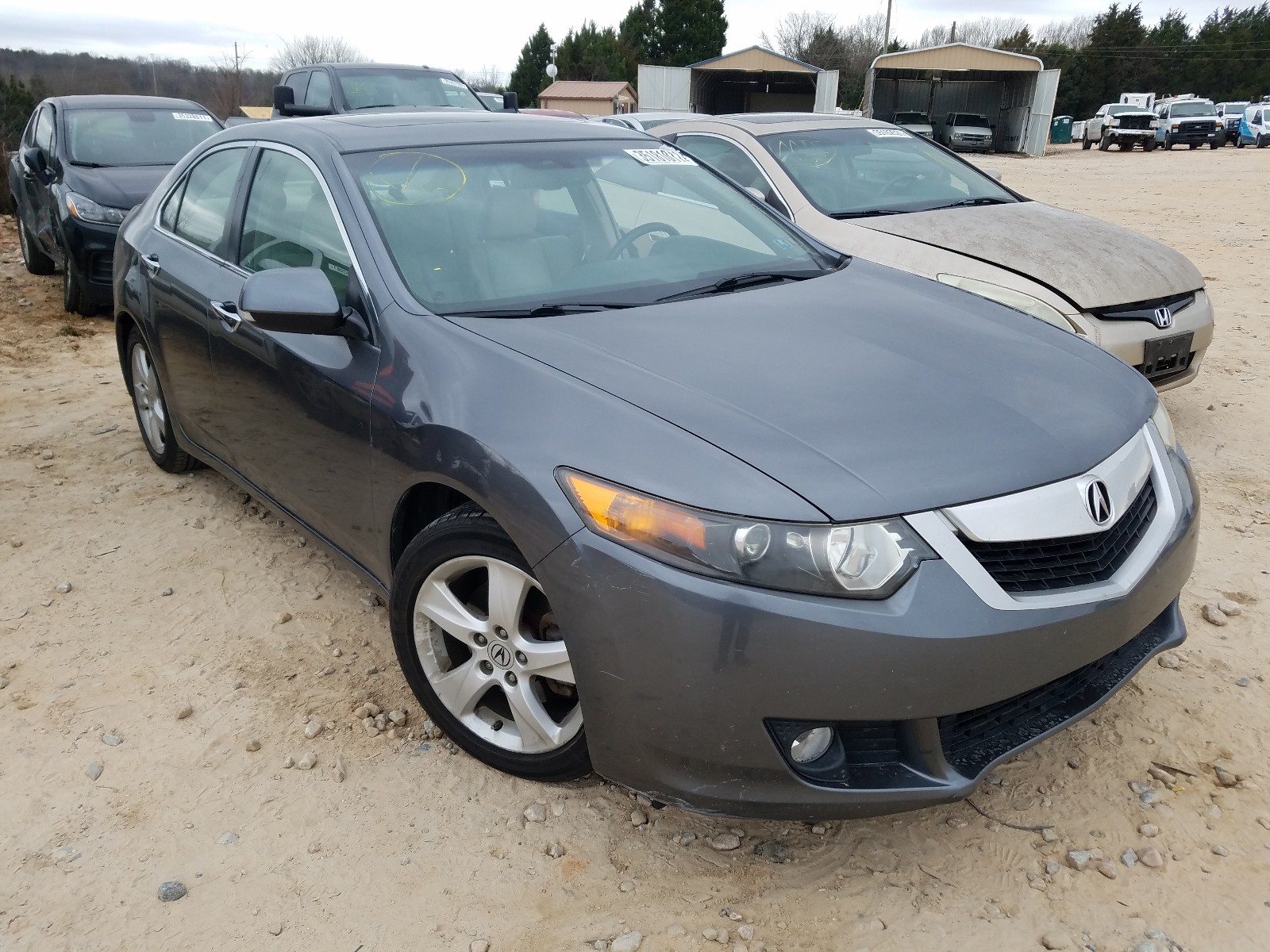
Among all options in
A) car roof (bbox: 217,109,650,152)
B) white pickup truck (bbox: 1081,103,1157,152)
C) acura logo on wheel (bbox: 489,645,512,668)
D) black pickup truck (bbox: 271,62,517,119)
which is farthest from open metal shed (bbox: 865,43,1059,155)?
acura logo on wheel (bbox: 489,645,512,668)

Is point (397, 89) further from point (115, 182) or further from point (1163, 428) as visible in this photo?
point (1163, 428)

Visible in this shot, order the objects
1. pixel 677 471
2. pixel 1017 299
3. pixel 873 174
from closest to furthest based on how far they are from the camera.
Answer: pixel 677 471
pixel 1017 299
pixel 873 174

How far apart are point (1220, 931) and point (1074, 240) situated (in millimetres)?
3688

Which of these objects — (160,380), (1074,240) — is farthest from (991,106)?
(160,380)

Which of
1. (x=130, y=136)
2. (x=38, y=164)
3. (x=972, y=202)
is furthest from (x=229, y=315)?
(x=130, y=136)

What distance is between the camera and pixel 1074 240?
16.2 ft

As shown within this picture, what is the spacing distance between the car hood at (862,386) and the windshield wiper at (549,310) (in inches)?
1.4

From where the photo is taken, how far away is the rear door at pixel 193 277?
348 centimetres

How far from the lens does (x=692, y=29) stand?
65562mm

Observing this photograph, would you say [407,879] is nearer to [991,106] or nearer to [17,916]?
[17,916]

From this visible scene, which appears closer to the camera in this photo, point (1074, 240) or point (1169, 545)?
point (1169, 545)

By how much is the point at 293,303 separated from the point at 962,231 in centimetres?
362

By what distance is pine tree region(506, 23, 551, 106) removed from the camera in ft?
217

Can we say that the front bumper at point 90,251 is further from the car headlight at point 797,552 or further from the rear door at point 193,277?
the car headlight at point 797,552
